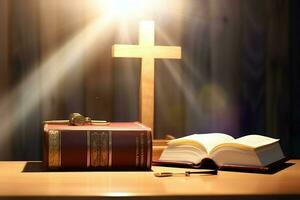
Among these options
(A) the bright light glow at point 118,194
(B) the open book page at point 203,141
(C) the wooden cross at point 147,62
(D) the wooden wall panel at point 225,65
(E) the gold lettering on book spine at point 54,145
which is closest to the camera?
(A) the bright light glow at point 118,194

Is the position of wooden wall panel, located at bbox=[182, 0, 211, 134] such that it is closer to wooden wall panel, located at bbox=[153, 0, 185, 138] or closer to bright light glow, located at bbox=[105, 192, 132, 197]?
wooden wall panel, located at bbox=[153, 0, 185, 138]

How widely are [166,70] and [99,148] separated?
0.52 meters

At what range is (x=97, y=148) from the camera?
1.30 metres

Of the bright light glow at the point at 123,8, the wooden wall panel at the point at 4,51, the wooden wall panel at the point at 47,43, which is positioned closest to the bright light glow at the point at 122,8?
the bright light glow at the point at 123,8

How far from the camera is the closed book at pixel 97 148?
1.29 metres

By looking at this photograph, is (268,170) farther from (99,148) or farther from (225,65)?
(225,65)

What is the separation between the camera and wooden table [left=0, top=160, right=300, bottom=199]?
3.53 feet

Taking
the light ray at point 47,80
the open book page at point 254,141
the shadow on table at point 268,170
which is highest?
the light ray at point 47,80

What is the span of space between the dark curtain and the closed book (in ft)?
1.27

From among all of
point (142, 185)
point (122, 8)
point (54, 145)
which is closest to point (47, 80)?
point (122, 8)

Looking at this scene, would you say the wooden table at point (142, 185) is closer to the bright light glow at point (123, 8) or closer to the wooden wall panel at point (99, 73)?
the wooden wall panel at point (99, 73)

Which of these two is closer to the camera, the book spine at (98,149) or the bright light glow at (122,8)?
the book spine at (98,149)

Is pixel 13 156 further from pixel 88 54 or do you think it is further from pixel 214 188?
pixel 214 188

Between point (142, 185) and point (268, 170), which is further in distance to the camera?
point (268, 170)
